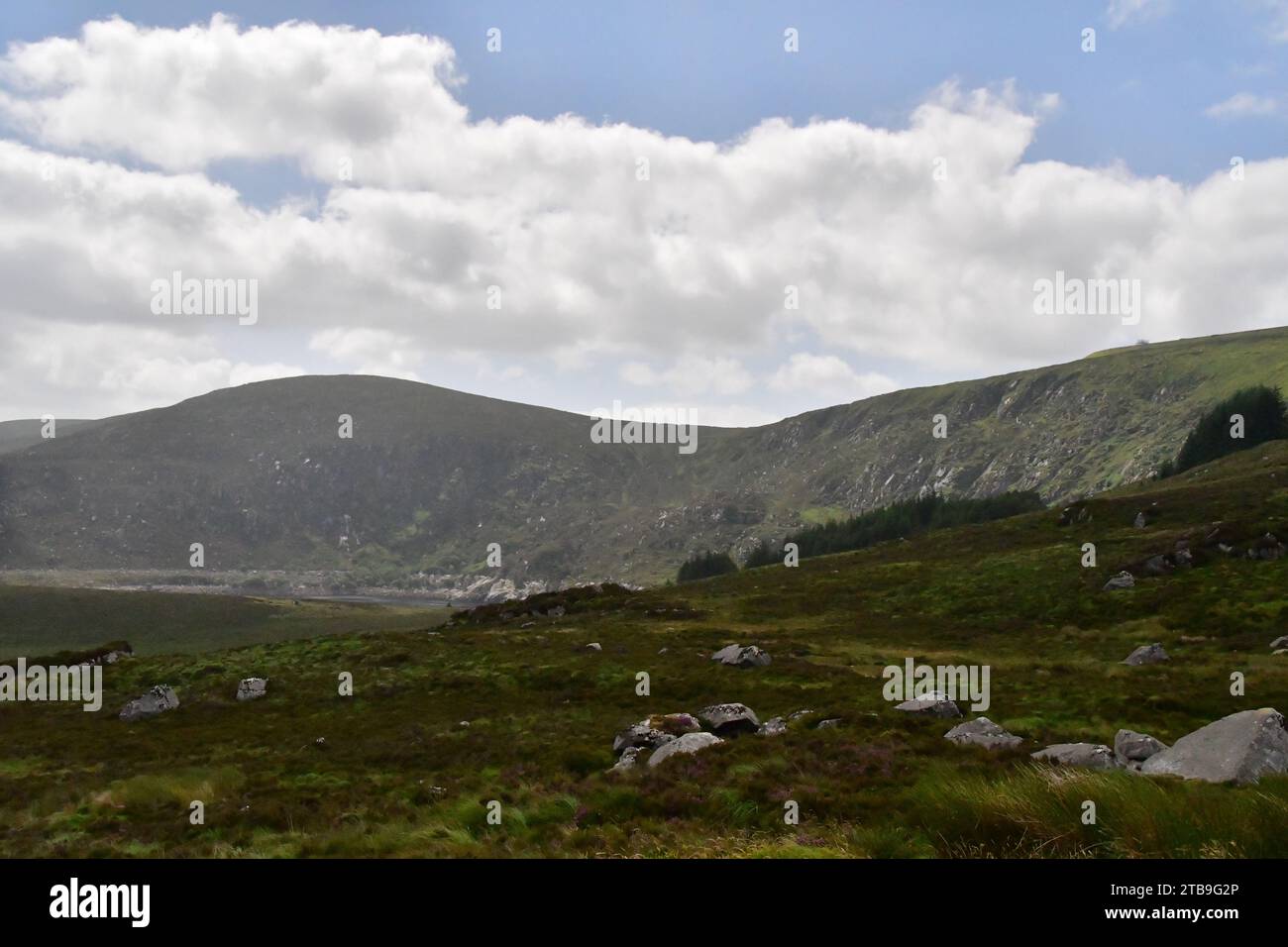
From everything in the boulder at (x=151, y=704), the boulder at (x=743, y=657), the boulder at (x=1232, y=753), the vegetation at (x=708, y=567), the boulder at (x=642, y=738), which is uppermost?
the boulder at (x=1232, y=753)

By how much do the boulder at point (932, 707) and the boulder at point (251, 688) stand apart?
31997 mm

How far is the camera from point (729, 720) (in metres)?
23.2

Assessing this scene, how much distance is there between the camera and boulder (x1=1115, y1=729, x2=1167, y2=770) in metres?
16.2

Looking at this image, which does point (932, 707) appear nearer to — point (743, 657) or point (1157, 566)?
point (743, 657)

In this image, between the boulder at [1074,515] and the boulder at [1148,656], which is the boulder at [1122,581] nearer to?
the boulder at [1148,656]

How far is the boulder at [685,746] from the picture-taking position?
18961mm

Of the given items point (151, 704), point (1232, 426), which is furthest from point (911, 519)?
point (151, 704)

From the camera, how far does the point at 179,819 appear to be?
17453mm

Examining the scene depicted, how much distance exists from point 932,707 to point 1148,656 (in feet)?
52.0

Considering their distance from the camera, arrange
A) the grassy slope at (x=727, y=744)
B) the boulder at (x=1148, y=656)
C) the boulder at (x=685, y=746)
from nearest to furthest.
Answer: the grassy slope at (x=727, y=744) < the boulder at (x=685, y=746) < the boulder at (x=1148, y=656)

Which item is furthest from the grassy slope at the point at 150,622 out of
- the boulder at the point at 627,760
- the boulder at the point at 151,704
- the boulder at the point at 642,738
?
the boulder at the point at 627,760

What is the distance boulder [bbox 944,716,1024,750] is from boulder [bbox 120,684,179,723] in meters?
36.2

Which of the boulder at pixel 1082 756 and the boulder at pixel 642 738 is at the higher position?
the boulder at pixel 1082 756
